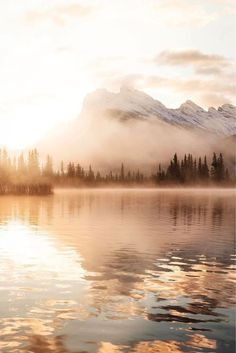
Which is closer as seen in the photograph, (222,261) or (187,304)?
(187,304)

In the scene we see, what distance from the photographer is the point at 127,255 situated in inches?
1866

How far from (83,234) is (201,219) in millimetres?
26336

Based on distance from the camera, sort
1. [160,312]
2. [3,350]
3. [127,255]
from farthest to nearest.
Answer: [127,255] < [160,312] < [3,350]

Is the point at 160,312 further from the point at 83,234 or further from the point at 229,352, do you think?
the point at 83,234

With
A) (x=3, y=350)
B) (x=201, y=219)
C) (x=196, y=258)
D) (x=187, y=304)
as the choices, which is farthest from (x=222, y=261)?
(x=201, y=219)

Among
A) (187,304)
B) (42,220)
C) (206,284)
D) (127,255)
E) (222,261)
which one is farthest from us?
(42,220)

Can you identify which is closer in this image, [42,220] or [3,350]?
[3,350]

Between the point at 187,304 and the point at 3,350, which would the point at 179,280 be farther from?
the point at 3,350

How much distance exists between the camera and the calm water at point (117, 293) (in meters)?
23.4

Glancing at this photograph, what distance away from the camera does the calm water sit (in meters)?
23.4

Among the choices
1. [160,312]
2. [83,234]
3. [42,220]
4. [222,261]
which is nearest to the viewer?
[160,312]

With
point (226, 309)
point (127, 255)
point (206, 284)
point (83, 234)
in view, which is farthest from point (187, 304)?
point (83, 234)

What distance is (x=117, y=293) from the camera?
3181 cm

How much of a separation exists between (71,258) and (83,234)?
19.5m
